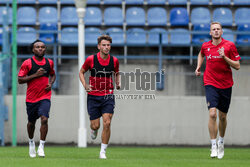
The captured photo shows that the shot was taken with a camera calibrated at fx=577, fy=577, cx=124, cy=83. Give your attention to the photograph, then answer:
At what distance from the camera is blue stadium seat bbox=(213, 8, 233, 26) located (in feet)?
62.2

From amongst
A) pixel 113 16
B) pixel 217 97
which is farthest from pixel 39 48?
pixel 113 16

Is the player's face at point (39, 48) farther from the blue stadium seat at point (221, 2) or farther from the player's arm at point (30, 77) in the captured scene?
the blue stadium seat at point (221, 2)

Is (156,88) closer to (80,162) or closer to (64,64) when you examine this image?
(64,64)

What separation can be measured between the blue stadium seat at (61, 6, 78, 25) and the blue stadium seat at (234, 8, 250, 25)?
530cm

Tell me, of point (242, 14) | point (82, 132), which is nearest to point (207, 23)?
point (242, 14)

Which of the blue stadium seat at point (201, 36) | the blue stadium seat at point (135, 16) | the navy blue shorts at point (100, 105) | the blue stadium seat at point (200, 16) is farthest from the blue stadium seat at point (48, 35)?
the navy blue shorts at point (100, 105)

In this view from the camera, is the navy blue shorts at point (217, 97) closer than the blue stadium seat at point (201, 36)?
Yes

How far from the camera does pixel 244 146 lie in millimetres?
15961

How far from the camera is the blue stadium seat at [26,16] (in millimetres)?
18594

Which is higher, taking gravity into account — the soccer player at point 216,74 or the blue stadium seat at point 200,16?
the blue stadium seat at point 200,16

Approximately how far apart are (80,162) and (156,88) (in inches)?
300

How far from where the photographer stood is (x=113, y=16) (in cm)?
1880

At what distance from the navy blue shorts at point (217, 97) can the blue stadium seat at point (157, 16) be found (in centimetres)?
876

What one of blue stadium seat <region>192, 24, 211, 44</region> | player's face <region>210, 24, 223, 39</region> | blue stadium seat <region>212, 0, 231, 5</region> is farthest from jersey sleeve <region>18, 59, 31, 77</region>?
blue stadium seat <region>212, 0, 231, 5</region>
